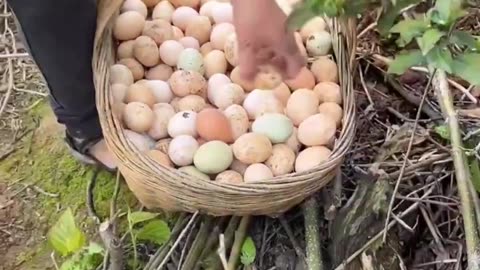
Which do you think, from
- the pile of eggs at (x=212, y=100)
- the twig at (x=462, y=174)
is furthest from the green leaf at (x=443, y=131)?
the pile of eggs at (x=212, y=100)

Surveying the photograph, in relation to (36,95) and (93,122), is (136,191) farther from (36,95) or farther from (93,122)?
(36,95)

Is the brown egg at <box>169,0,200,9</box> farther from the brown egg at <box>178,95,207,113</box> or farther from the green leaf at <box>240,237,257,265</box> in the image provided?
the green leaf at <box>240,237,257,265</box>

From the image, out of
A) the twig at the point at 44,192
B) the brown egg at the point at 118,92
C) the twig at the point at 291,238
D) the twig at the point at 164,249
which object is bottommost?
the twig at the point at 44,192

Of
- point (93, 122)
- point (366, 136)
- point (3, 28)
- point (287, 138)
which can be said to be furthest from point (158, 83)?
point (3, 28)

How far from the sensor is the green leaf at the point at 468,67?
0.77 m

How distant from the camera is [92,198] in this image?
1.49m

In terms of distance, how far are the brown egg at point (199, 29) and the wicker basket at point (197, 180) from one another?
0.58 ft

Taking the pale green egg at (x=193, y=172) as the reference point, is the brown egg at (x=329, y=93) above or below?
above

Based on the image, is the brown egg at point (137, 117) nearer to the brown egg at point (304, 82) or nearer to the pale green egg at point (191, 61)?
the pale green egg at point (191, 61)

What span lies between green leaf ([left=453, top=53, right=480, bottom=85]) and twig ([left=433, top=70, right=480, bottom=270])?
36cm

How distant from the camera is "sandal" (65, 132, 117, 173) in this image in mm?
1458

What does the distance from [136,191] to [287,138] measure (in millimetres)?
238

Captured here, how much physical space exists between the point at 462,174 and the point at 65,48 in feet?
1.89

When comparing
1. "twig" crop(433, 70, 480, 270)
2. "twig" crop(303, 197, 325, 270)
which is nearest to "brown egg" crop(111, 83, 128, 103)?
"twig" crop(303, 197, 325, 270)
